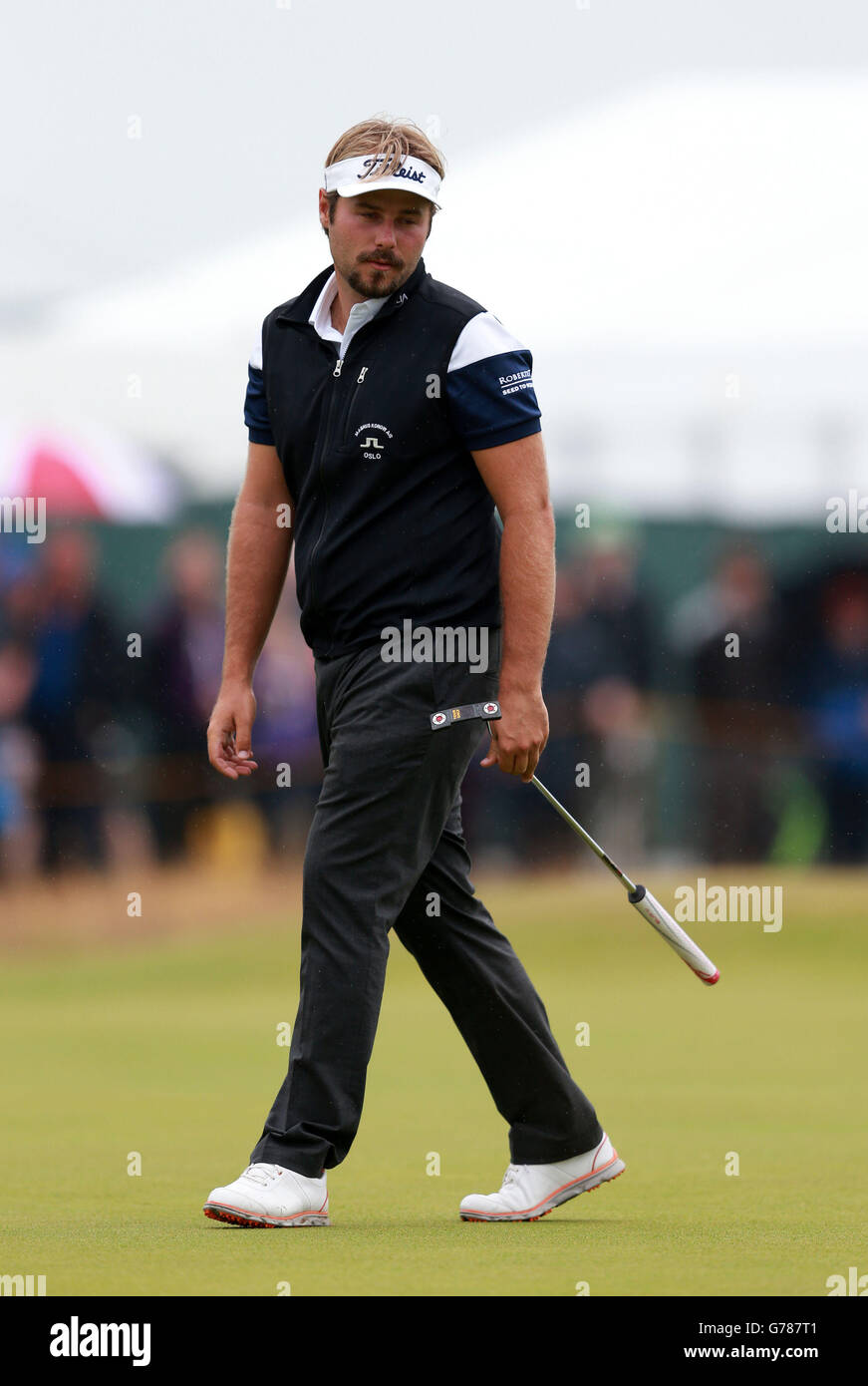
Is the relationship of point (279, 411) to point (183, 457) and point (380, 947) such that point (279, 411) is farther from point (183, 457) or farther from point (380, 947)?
point (183, 457)

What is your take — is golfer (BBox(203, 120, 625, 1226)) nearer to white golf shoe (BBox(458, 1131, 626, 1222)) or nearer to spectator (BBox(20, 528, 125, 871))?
white golf shoe (BBox(458, 1131, 626, 1222))

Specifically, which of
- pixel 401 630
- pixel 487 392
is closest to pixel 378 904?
pixel 401 630

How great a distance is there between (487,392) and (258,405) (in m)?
0.61

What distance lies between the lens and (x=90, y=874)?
1296cm

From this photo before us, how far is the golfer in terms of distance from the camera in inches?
184

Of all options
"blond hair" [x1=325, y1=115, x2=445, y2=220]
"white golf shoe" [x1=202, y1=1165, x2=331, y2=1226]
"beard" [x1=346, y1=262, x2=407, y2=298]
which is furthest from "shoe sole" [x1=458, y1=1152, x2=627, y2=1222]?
"blond hair" [x1=325, y1=115, x2=445, y2=220]

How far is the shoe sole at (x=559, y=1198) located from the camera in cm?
489

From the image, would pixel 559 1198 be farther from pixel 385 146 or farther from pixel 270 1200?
pixel 385 146

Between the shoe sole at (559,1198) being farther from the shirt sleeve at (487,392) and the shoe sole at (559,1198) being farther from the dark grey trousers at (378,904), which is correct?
the shirt sleeve at (487,392)

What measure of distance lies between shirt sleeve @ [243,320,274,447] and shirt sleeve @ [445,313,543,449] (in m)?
0.50

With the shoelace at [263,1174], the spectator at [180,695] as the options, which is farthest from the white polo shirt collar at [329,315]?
the spectator at [180,695]

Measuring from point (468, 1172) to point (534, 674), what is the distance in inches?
61.0

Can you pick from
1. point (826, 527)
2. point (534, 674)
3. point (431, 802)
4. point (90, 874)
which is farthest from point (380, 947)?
point (826, 527)

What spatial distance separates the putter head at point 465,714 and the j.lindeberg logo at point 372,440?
527mm
